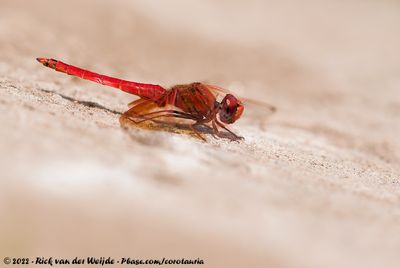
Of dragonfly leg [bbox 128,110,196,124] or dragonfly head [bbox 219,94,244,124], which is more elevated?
dragonfly head [bbox 219,94,244,124]

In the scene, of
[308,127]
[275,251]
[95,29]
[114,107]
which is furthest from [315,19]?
[275,251]

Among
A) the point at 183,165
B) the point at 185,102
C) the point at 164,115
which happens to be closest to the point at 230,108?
the point at 185,102

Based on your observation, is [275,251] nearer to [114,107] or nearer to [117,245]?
[117,245]

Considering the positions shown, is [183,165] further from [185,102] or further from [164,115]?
[185,102]

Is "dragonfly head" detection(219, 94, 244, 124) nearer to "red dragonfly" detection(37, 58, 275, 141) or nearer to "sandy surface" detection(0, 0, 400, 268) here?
"red dragonfly" detection(37, 58, 275, 141)

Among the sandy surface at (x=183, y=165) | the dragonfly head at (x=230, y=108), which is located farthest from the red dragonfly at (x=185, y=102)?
the sandy surface at (x=183, y=165)

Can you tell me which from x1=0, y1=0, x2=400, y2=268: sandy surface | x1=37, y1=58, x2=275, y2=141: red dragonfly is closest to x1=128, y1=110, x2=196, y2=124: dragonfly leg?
x1=37, y1=58, x2=275, y2=141: red dragonfly

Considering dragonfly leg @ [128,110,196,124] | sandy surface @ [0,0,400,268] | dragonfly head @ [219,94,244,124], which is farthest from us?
dragonfly head @ [219,94,244,124]
